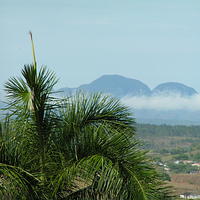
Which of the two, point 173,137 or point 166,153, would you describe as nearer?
point 166,153

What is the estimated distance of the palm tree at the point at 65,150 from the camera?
A: 17.3ft

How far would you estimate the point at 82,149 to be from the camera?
5668 millimetres

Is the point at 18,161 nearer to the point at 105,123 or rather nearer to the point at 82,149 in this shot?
the point at 82,149

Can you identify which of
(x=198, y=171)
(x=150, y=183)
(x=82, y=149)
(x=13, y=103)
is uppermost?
(x=13, y=103)

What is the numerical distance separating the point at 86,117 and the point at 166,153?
146275mm

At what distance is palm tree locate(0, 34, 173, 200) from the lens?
207 inches

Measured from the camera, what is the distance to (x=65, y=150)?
576 cm

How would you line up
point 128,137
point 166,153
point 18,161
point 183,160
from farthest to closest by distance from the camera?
point 166,153
point 183,160
point 128,137
point 18,161

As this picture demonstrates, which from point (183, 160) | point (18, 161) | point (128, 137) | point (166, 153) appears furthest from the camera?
point (166, 153)

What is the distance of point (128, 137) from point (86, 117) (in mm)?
581

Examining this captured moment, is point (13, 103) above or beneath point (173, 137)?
above

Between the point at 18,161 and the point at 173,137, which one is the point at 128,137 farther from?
the point at 173,137

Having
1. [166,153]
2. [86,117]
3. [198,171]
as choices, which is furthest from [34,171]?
[166,153]

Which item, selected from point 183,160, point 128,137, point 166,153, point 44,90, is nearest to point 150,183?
point 128,137
